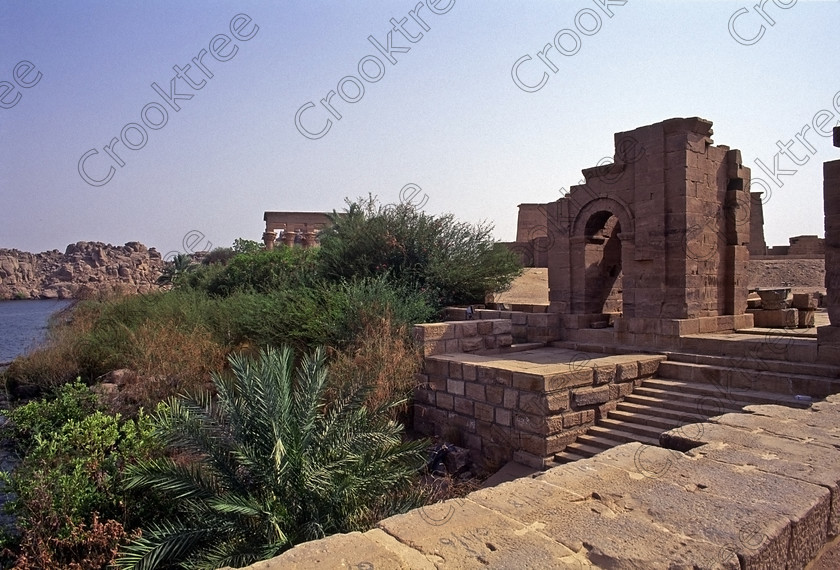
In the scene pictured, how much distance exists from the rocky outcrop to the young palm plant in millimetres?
70561

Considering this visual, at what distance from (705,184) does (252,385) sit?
29.0ft

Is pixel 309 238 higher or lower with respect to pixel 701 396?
higher

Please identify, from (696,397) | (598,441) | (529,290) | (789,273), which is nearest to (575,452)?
(598,441)

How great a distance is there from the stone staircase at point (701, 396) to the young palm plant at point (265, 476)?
2.99 metres

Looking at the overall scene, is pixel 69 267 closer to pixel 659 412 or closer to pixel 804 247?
pixel 804 247

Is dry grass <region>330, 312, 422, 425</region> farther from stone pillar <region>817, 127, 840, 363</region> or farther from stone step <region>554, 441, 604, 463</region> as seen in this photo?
stone pillar <region>817, 127, 840, 363</region>

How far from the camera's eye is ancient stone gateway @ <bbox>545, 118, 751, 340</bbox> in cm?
986

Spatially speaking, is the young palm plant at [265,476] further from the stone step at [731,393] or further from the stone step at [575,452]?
the stone step at [731,393]

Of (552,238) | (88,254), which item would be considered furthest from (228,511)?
(88,254)

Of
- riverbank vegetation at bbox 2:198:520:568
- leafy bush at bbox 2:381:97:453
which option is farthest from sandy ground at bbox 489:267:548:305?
leafy bush at bbox 2:381:97:453

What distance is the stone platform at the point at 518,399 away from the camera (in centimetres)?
728

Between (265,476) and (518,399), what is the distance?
12.7ft

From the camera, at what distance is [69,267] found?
81500 mm

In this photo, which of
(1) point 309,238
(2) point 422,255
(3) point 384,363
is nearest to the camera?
(3) point 384,363
